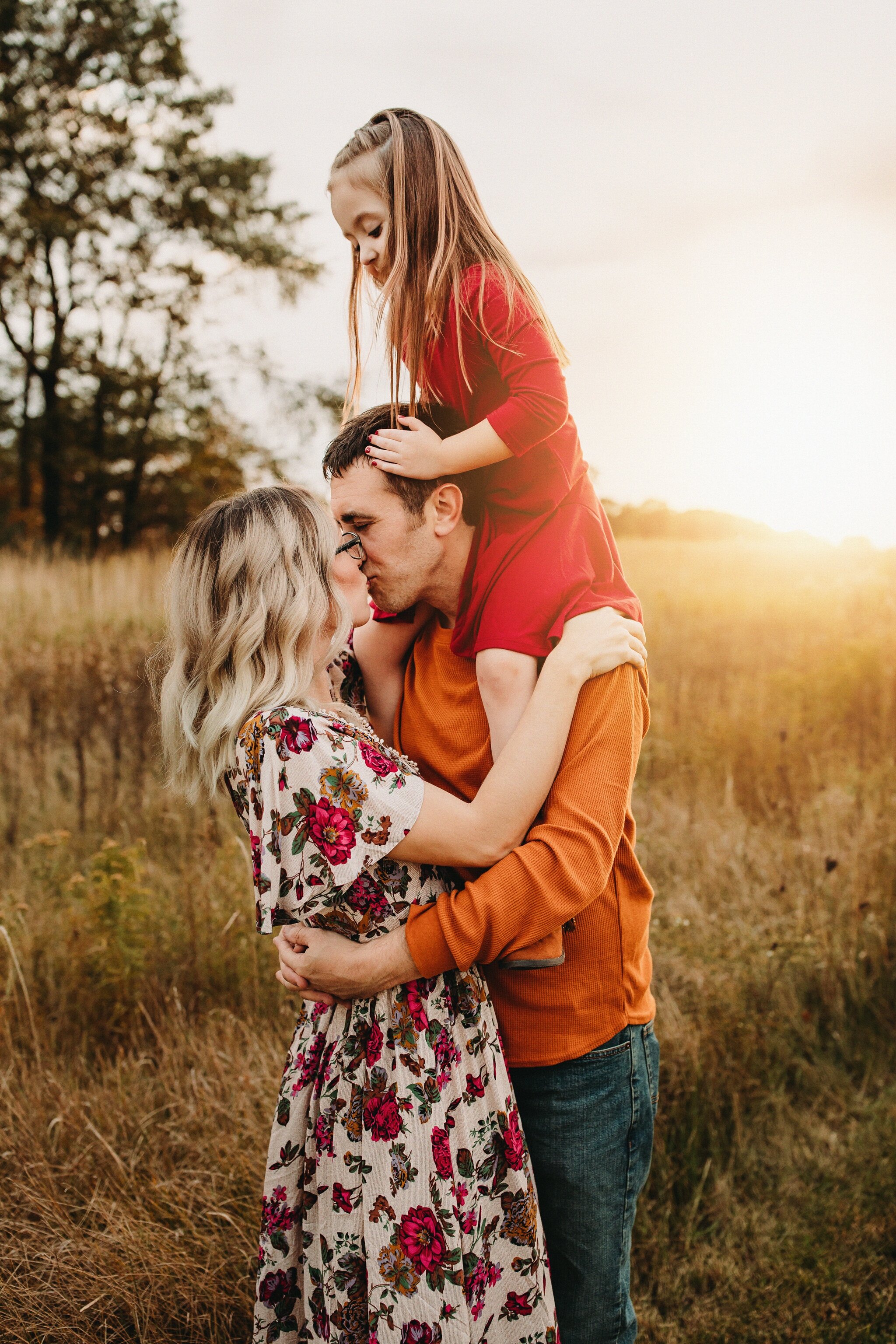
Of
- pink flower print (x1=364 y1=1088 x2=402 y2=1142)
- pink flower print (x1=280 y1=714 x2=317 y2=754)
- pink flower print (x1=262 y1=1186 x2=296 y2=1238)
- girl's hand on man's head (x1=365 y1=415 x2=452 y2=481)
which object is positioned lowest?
pink flower print (x1=262 y1=1186 x2=296 y2=1238)

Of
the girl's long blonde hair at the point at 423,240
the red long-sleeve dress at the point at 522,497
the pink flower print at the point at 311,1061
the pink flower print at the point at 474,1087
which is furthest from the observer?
the girl's long blonde hair at the point at 423,240

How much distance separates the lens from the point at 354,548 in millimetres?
1935

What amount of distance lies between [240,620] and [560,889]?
74 centimetres

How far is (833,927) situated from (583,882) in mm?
2535

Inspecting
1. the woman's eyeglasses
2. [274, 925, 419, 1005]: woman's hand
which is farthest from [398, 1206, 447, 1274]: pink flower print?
the woman's eyeglasses

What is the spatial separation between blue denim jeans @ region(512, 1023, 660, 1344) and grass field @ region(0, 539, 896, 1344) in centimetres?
84

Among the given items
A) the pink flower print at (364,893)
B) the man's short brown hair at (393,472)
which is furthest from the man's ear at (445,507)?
the pink flower print at (364,893)

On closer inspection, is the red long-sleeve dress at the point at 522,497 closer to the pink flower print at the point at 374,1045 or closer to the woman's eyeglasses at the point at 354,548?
the woman's eyeglasses at the point at 354,548

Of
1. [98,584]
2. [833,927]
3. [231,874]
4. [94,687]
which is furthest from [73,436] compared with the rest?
[833,927]

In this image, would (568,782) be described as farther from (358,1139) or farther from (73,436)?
(73,436)

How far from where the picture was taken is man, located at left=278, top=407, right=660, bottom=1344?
5.09 feet

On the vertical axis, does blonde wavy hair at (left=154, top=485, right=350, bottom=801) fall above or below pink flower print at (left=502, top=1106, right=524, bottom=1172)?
above

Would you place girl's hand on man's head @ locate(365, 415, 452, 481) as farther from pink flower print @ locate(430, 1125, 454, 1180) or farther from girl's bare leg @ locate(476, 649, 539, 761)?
pink flower print @ locate(430, 1125, 454, 1180)

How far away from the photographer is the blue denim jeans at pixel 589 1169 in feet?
5.55
